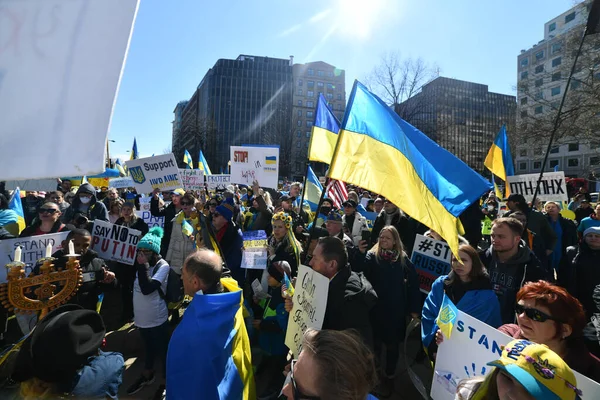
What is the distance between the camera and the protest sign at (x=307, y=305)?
2.44 meters

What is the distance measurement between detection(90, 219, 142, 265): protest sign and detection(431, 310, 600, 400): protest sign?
3881 millimetres

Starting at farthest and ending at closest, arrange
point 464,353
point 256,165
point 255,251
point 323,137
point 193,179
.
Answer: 1. point 193,179
2. point 256,165
3. point 323,137
4. point 255,251
5. point 464,353

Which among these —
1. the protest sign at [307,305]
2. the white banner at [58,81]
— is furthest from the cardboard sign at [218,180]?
the white banner at [58,81]

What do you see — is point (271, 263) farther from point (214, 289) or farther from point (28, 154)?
point (28, 154)

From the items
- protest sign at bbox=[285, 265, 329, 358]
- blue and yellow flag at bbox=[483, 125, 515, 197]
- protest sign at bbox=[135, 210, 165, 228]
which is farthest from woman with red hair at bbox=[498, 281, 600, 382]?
blue and yellow flag at bbox=[483, 125, 515, 197]

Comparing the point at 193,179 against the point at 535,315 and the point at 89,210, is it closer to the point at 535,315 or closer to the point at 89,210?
the point at 89,210

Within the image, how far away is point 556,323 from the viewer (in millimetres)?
1996

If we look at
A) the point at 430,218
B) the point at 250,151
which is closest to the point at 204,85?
the point at 250,151

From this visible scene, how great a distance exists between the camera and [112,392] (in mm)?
1734

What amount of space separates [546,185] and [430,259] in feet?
16.6

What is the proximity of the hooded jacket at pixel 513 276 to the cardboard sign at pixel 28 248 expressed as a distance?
484 centimetres

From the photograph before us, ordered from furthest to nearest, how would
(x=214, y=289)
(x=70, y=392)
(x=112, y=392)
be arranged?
(x=214, y=289)
(x=112, y=392)
(x=70, y=392)

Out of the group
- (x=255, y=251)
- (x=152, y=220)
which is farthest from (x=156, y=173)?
(x=255, y=251)

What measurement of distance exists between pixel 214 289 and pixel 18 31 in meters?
1.88
